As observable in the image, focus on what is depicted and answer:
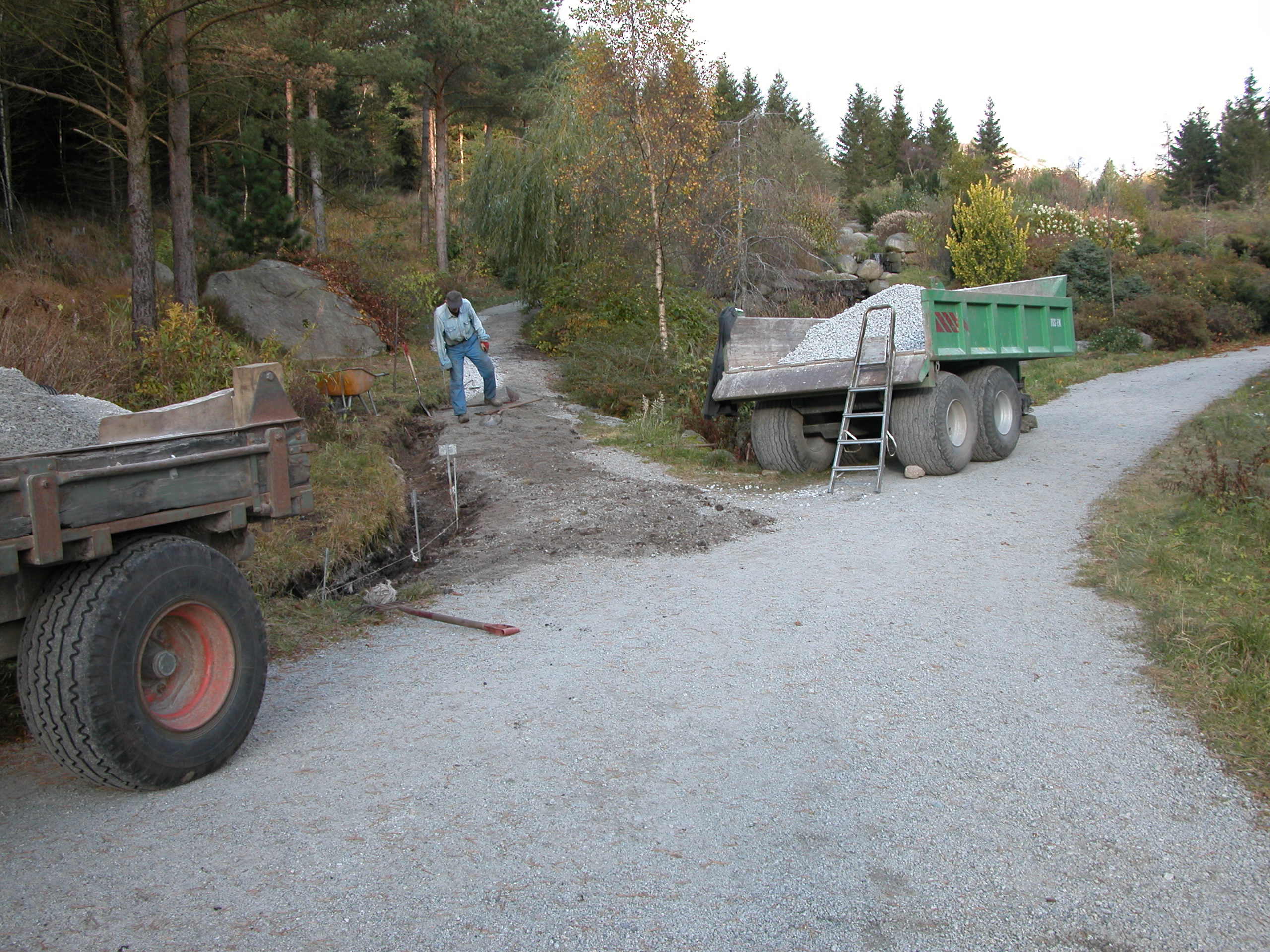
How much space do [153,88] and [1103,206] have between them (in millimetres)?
33915

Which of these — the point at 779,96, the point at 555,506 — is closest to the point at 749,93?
the point at 779,96

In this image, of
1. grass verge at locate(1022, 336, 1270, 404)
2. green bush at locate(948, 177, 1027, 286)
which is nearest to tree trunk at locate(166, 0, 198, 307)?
grass verge at locate(1022, 336, 1270, 404)

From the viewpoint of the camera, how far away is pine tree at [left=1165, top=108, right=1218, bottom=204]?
2061 inches

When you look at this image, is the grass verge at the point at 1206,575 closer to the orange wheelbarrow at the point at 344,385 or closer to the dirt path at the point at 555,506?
the dirt path at the point at 555,506

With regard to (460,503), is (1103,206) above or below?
above

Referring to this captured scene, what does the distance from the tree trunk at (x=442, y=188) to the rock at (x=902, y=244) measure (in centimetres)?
1601

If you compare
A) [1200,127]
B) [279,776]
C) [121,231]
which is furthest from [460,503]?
[1200,127]

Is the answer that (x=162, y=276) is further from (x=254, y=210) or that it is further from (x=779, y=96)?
(x=779, y=96)

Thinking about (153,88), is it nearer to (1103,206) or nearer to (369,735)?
(369,735)

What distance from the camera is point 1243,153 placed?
49156 mm

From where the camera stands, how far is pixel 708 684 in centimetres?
515

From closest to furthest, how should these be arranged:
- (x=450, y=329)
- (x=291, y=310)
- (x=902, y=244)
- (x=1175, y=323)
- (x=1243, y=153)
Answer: (x=450, y=329), (x=291, y=310), (x=1175, y=323), (x=902, y=244), (x=1243, y=153)

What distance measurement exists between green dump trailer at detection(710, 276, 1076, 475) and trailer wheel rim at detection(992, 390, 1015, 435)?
0.06 ft

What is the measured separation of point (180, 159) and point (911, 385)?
1229 cm
